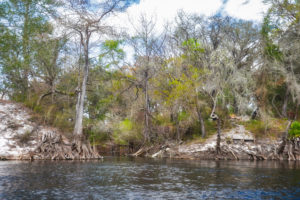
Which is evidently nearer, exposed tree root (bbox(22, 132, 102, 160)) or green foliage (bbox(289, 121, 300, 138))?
exposed tree root (bbox(22, 132, 102, 160))

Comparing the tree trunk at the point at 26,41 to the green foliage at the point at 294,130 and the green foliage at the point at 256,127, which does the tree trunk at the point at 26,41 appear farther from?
the green foliage at the point at 294,130

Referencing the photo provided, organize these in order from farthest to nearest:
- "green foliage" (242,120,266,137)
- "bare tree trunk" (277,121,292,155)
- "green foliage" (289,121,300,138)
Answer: "green foliage" (242,120,266,137), "green foliage" (289,121,300,138), "bare tree trunk" (277,121,292,155)

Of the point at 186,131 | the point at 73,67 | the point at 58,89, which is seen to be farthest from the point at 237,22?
the point at 58,89

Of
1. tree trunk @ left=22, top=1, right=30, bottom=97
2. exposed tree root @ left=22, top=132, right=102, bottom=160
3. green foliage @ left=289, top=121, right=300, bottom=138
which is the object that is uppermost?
tree trunk @ left=22, top=1, right=30, bottom=97

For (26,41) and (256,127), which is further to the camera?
(256,127)

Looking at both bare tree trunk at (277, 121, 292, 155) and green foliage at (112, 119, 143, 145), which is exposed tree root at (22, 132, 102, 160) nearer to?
green foliage at (112, 119, 143, 145)

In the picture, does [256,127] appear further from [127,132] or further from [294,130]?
[127,132]

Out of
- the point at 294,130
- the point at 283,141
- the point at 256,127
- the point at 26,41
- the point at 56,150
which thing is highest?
the point at 26,41

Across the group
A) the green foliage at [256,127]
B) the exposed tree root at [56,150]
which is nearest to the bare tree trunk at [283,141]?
the green foliage at [256,127]

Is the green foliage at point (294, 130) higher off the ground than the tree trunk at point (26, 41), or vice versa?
the tree trunk at point (26, 41)

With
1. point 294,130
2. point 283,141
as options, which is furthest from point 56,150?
point 294,130

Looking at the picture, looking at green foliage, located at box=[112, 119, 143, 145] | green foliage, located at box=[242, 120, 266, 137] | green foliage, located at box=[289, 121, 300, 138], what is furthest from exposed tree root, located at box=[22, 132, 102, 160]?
green foliage, located at box=[289, 121, 300, 138]

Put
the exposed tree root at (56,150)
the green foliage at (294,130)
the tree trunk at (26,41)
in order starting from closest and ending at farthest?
the exposed tree root at (56,150)
the tree trunk at (26,41)
the green foliage at (294,130)

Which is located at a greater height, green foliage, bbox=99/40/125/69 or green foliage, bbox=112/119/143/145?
green foliage, bbox=99/40/125/69
